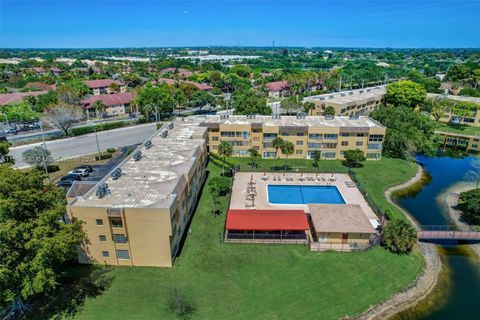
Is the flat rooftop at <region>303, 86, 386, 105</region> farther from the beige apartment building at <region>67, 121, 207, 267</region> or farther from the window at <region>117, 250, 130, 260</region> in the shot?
the window at <region>117, 250, 130, 260</region>

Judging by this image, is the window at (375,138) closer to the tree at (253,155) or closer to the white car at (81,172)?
the tree at (253,155)

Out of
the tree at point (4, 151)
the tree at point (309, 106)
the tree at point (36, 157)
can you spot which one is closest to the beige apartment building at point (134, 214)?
the tree at point (36, 157)

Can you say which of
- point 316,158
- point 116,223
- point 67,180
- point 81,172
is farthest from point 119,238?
point 316,158

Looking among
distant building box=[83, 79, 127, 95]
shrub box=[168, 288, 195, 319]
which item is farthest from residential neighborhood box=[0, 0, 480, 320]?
distant building box=[83, 79, 127, 95]

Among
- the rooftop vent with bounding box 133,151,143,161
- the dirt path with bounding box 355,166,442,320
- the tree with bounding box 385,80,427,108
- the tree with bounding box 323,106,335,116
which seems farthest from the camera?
the tree with bounding box 385,80,427,108

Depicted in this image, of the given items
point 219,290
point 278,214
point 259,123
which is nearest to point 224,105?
point 259,123

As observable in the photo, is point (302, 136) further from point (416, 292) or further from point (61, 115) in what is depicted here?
point (61, 115)
